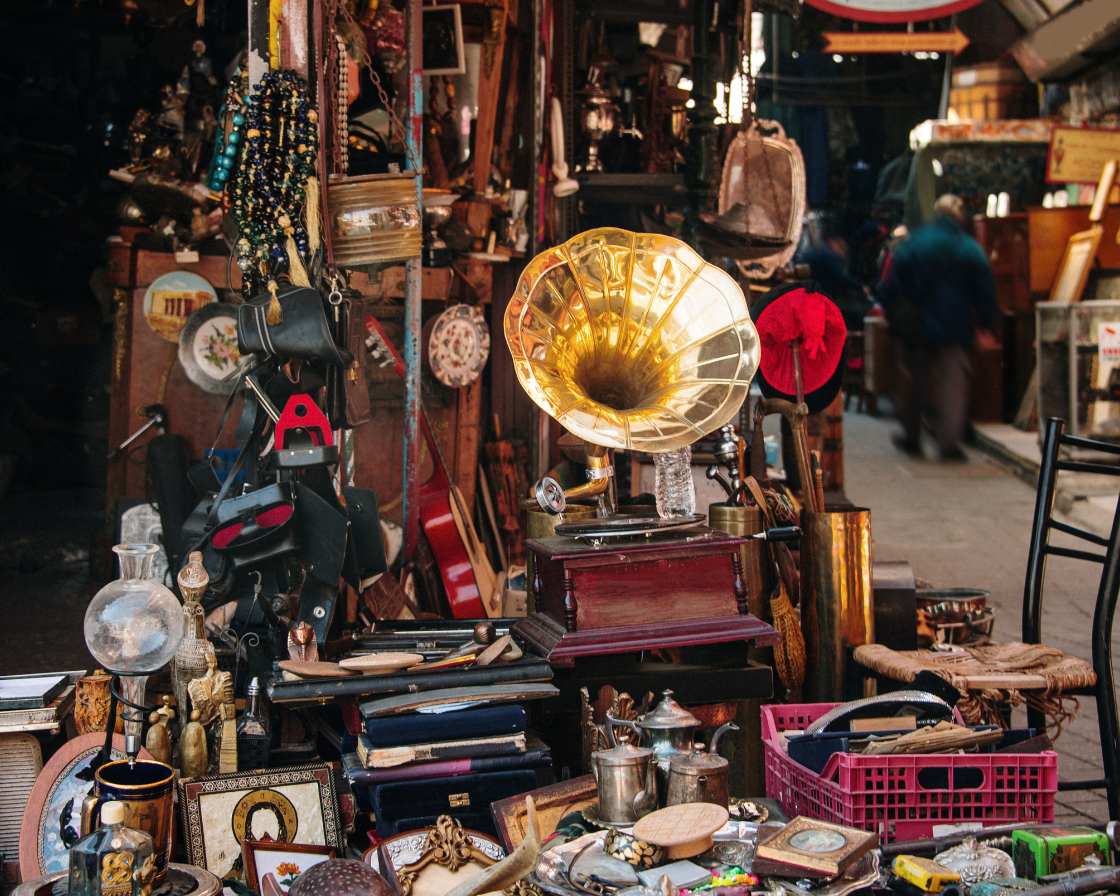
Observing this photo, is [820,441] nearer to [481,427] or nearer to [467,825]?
[481,427]

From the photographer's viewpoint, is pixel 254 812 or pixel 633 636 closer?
pixel 254 812

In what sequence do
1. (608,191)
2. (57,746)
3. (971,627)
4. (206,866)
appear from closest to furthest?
(206,866), (57,746), (971,627), (608,191)

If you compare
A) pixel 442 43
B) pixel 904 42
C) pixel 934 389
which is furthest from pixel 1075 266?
pixel 442 43

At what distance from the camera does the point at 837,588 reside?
12.7 feet

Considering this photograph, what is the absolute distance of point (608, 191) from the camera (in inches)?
266

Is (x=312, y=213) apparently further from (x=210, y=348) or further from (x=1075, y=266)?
(x=1075, y=266)

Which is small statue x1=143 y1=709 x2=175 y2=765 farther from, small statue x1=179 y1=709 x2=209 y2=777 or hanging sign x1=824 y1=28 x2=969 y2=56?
hanging sign x1=824 y1=28 x2=969 y2=56

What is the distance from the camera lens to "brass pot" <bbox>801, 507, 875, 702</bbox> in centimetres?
386

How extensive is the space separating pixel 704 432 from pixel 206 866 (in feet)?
4.95

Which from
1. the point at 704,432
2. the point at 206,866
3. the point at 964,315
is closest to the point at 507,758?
the point at 206,866

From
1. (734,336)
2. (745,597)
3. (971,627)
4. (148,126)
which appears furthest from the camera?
(148,126)

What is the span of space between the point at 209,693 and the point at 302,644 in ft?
0.80

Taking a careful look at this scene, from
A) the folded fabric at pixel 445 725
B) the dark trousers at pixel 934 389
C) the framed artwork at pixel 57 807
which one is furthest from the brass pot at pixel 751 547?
the dark trousers at pixel 934 389

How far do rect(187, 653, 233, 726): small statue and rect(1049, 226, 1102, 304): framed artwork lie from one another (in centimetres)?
990
